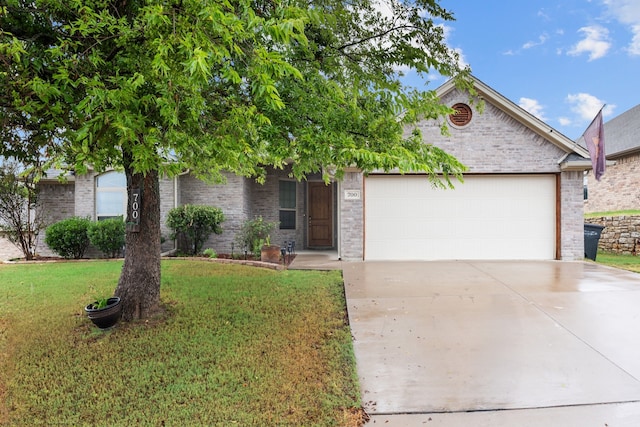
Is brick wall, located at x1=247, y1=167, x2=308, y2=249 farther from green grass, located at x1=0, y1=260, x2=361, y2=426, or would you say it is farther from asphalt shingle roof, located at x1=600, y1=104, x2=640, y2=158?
asphalt shingle roof, located at x1=600, y1=104, x2=640, y2=158

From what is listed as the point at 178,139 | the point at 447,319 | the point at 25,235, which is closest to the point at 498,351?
the point at 447,319

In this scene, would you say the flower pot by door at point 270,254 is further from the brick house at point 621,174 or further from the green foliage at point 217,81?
the brick house at point 621,174

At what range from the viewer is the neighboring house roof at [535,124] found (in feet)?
29.9

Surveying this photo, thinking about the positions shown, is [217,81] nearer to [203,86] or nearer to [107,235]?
[203,86]

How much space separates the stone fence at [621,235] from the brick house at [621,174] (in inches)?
109

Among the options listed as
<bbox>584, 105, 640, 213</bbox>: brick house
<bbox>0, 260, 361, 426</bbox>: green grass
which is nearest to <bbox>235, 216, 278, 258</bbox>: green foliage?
<bbox>0, 260, 361, 426</bbox>: green grass

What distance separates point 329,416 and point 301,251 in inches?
352

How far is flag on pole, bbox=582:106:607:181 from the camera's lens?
8844 millimetres

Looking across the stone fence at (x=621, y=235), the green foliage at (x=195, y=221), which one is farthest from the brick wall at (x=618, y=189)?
the green foliage at (x=195, y=221)

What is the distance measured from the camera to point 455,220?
32.0ft

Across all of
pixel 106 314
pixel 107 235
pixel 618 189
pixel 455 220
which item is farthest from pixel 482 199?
pixel 618 189

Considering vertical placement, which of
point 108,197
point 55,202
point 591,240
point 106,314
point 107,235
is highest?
point 108,197

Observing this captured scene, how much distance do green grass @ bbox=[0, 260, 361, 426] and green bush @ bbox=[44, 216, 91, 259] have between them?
12.2 feet

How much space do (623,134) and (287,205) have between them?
1820 cm
